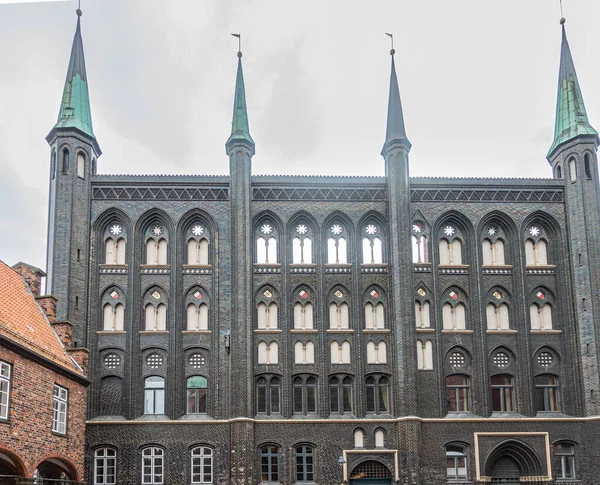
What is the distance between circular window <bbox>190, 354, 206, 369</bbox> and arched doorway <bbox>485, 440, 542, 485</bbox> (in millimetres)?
14229

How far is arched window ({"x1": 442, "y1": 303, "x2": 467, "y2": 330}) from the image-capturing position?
140 feet

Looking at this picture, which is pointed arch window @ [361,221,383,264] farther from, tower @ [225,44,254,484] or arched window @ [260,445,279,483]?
arched window @ [260,445,279,483]

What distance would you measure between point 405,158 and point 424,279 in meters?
6.14

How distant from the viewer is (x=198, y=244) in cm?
4316

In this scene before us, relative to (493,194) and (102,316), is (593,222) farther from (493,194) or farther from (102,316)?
(102,316)

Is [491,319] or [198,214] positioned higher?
[198,214]

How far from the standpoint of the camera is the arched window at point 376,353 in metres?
41.9

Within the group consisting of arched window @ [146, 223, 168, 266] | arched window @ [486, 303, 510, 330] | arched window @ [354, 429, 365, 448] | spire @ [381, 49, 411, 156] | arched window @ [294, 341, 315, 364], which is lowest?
arched window @ [354, 429, 365, 448]

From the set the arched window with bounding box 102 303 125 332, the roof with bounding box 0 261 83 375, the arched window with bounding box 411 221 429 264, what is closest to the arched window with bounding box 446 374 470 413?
the arched window with bounding box 411 221 429 264

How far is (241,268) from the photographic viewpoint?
136ft

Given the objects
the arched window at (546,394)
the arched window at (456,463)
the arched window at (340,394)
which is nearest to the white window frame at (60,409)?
the arched window at (340,394)

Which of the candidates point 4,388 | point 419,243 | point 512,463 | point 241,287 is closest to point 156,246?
point 241,287

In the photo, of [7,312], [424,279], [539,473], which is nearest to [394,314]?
[424,279]

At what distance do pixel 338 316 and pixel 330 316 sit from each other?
39 centimetres
